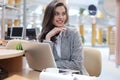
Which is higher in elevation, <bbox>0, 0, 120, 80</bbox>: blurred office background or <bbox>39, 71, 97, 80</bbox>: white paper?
<bbox>0, 0, 120, 80</bbox>: blurred office background

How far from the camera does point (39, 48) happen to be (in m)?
1.39

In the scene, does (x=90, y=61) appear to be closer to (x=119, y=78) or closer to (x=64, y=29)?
(x=64, y=29)

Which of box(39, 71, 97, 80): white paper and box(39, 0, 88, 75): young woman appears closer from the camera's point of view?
box(39, 71, 97, 80): white paper

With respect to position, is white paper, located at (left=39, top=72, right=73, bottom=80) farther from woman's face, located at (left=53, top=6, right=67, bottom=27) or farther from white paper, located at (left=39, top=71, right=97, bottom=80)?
woman's face, located at (left=53, top=6, right=67, bottom=27)

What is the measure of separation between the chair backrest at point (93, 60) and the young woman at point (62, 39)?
0.30 metres

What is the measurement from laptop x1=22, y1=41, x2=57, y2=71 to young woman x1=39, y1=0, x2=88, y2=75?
0.15 metres

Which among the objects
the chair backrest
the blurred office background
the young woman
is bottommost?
the chair backrest

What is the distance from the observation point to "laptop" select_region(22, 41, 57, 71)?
1.36m

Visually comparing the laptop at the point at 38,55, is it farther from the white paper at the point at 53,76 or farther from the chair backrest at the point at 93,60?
the chair backrest at the point at 93,60

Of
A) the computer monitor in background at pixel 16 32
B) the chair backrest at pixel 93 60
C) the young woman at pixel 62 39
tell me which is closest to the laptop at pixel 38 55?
the young woman at pixel 62 39

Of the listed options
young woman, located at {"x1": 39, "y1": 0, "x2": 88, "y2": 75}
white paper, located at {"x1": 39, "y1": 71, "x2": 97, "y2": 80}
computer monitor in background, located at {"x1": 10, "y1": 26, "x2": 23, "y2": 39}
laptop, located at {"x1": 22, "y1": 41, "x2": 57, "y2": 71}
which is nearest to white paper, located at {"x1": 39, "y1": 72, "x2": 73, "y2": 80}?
white paper, located at {"x1": 39, "y1": 71, "x2": 97, "y2": 80}

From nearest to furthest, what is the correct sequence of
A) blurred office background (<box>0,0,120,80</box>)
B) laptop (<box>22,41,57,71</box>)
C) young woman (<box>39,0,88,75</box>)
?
laptop (<box>22,41,57,71</box>), young woman (<box>39,0,88,75</box>), blurred office background (<box>0,0,120,80</box>)

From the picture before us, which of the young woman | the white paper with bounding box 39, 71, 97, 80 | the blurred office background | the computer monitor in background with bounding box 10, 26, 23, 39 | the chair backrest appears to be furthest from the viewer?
the blurred office background

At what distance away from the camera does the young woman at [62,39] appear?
1.57 meters
